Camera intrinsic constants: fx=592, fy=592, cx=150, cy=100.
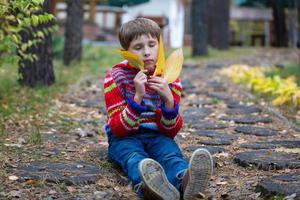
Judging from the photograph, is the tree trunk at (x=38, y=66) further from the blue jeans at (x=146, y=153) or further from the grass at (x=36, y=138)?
the blue jeans at (x=146, y=153)

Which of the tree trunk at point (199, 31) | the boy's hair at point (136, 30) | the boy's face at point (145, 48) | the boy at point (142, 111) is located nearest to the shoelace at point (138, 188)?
the boy at point (142, 111)

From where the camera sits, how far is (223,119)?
19.8 ft

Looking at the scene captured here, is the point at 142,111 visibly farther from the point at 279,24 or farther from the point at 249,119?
the point at 279,24

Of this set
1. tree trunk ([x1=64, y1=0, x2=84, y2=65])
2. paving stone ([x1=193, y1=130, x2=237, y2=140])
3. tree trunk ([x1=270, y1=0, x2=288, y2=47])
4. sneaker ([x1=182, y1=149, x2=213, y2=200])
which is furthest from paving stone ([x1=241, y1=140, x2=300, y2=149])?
tree trunk ([x1=270, y1=0, x2=288, y2=47])

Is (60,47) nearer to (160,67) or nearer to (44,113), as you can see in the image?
(44,113)

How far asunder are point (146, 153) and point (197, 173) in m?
0.71

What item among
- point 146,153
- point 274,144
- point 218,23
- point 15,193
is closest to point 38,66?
point 274,144

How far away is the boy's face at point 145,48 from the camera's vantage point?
3.89 m

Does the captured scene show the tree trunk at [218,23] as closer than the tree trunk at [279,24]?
Yes

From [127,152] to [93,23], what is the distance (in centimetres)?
1608

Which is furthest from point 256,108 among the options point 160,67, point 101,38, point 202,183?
point 101,38

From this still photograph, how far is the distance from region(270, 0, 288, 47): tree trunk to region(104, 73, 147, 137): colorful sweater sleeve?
19.8 m

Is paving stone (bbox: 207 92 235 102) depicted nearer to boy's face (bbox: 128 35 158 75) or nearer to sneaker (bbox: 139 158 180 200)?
boy's face (bbox: 128 35 158 75)

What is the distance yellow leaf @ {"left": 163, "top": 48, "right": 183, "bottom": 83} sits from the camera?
12.7 ft
